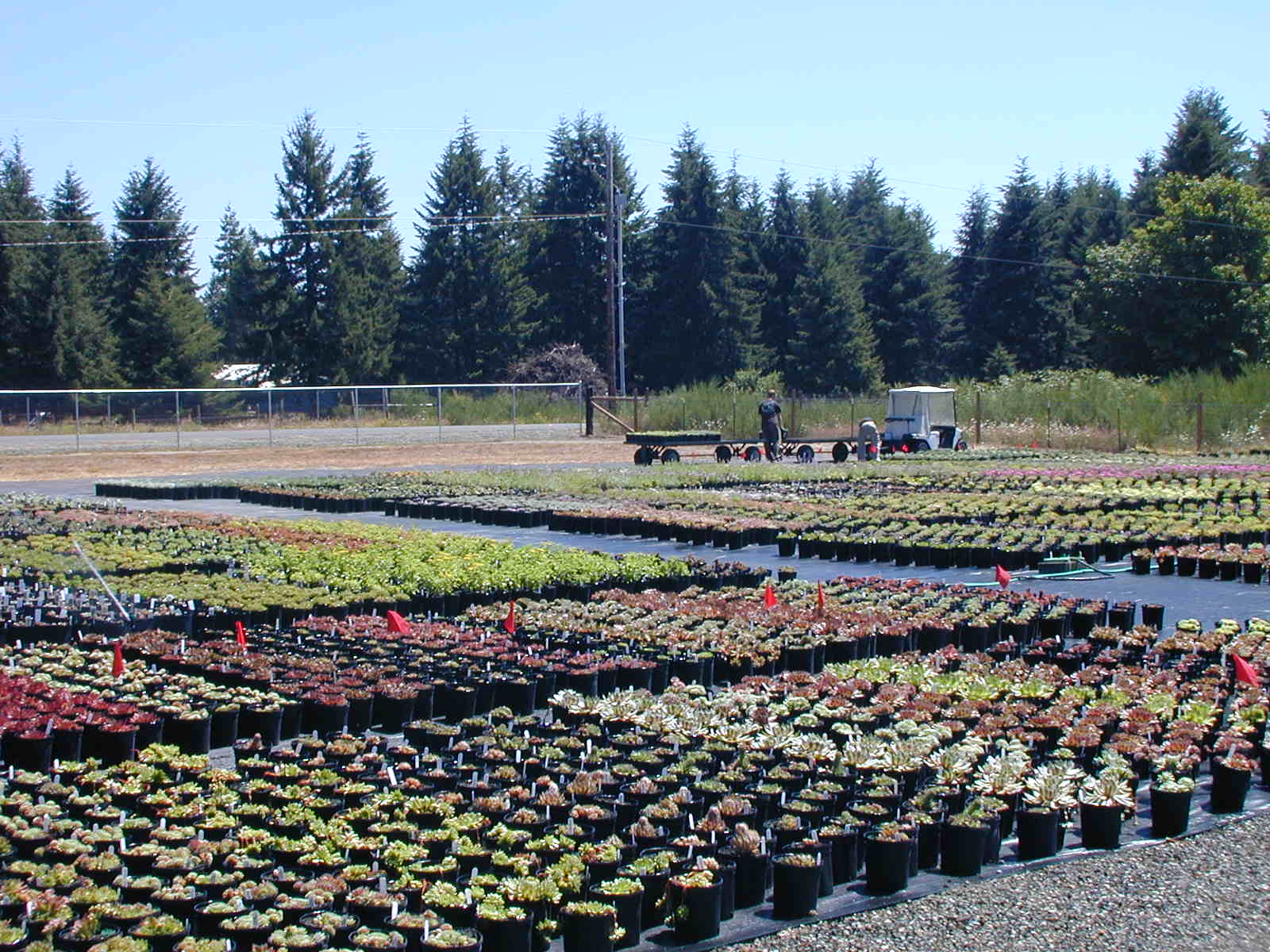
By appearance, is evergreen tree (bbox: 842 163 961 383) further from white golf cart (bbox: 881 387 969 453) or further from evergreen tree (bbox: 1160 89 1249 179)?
white golf cart (bbox: 881 387 969 453)

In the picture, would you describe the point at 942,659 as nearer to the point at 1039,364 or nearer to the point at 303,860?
the point at 303,860

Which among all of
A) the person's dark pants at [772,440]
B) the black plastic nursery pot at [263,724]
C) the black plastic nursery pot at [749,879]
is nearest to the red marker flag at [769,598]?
the black plastic nursery pot at [263,724]

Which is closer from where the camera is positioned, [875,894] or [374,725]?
[875,894]

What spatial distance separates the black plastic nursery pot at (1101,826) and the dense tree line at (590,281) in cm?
5137

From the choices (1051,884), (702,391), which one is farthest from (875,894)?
(702,391)

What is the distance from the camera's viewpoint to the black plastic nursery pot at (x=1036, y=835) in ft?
19.3

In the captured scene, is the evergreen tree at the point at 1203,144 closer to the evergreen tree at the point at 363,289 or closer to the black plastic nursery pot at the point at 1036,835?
the evergreen tree at the point at 363,289

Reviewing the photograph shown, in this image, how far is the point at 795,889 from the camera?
5270 millimetres

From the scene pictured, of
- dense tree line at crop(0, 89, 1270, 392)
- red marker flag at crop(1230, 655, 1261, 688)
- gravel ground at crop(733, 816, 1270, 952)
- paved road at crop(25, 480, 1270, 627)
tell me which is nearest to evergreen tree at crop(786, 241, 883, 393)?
dense tree line at crop(0, 89, 1270, 392)

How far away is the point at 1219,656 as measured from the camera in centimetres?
959

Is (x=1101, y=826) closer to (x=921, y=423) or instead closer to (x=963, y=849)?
(x=963, y=849)

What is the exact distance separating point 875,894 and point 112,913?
2.95 metres

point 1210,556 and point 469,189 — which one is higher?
point 469,189

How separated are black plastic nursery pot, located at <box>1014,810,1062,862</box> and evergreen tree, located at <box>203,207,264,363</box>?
6231 cm
